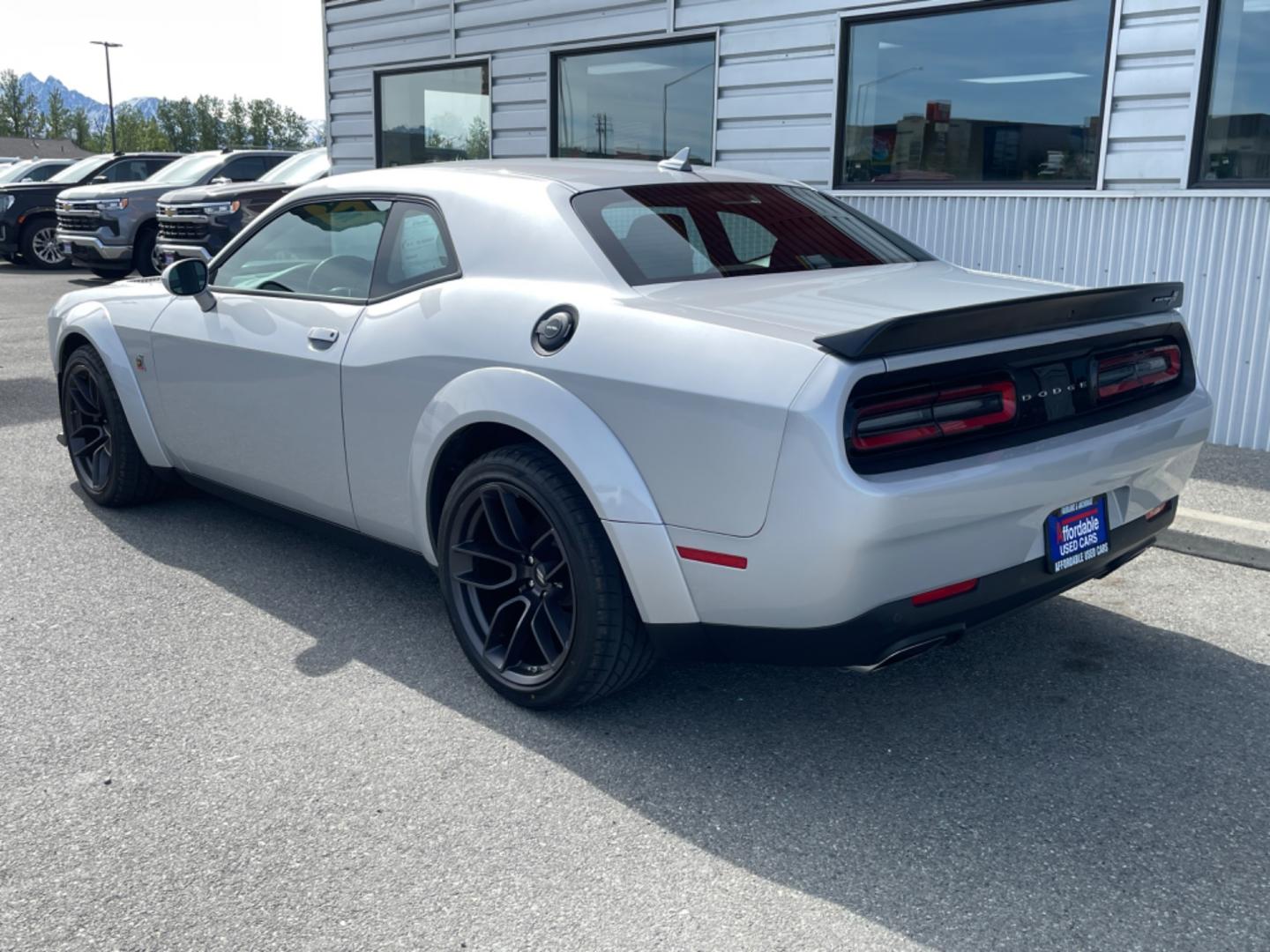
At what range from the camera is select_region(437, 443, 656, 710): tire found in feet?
10.2

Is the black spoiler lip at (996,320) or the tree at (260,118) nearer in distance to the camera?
the black spoiler lip at (996,320)

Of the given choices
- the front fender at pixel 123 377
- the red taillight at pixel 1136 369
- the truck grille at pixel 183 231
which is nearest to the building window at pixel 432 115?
the truck grille at pixel 183 231

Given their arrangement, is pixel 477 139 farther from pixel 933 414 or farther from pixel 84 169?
pixel 84 169

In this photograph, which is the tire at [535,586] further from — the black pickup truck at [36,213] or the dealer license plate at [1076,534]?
the black pickup truck at [36,213]

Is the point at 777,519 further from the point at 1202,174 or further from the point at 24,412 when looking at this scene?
the point at 24,412

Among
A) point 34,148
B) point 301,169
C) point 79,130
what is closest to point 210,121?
point 79,130

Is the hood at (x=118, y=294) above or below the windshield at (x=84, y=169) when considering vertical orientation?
below

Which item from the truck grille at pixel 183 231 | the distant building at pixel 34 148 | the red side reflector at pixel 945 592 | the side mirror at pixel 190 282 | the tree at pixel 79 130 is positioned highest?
the tree at pixel 79 130

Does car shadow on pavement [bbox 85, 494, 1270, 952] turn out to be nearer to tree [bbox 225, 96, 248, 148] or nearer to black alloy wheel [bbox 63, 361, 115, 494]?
black alloy wheel [bbox 63, 361, 115, 494]

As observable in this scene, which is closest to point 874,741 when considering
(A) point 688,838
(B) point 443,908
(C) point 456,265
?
(A) point 688,838

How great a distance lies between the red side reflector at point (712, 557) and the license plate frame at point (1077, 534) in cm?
82

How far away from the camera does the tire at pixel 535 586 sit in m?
3.11

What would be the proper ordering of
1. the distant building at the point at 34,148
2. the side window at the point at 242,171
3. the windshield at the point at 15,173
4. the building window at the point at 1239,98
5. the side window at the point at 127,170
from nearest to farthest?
the building window at the point at 1239,98
the side window at the point at 242,171
the side window at the point at 127,170
the windshield at the point at 15,173
the distant building at the point at 34,148

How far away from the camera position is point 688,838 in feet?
9.09
